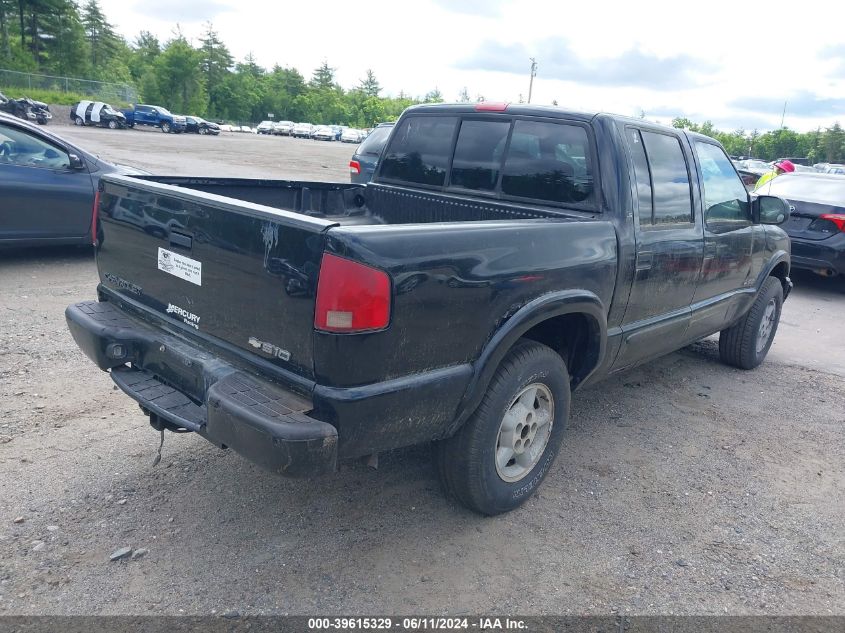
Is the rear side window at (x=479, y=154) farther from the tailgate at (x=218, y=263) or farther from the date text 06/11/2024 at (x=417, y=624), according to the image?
the date text 06/11/2024 at (x=417, y=624)

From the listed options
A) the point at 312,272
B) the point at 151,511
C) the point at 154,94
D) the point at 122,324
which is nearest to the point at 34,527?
the point at 151,511

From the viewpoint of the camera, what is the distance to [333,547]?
120 inches

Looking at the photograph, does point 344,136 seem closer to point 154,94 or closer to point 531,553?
point 154,94

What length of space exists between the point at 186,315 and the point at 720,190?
3708mm

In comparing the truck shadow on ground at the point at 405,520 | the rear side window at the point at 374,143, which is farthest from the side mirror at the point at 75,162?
the rear side window at the point at 374,143

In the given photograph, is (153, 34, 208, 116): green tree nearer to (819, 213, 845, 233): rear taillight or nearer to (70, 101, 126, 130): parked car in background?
(70, 101, 126, 130): parked car in background

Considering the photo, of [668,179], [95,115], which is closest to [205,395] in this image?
[668,179]

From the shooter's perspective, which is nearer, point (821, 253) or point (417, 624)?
point (417, 624)

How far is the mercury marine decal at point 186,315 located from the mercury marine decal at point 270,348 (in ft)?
1.32

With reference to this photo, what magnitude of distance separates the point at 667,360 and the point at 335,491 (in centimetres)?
371

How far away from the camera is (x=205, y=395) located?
2834 millimetres

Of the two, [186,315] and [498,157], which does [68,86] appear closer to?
[498,157]

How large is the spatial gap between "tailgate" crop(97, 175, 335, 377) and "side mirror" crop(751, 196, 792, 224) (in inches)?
153

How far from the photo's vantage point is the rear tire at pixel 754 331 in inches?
Result: 222
